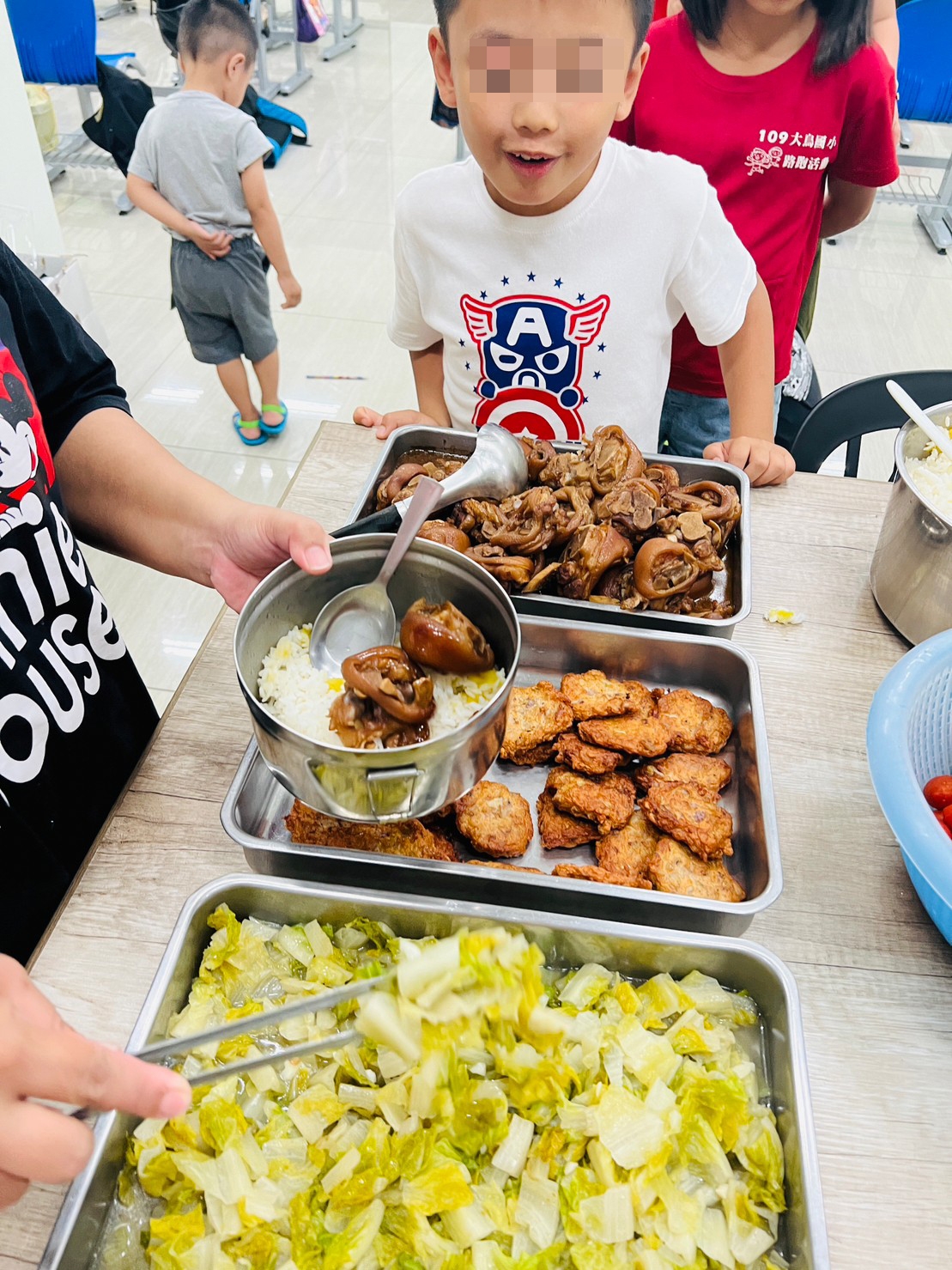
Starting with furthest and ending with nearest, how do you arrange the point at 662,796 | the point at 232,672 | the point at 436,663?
the point at 232,672
the point at 662,796
the point at 436,663

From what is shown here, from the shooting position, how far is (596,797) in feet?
4.22

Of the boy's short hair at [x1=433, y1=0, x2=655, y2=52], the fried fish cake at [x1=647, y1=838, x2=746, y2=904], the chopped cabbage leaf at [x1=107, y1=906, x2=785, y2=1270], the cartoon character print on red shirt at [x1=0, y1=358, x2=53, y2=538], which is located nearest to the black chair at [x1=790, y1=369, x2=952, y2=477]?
the boy's short hair at [x1=433, y1=0, x2=655, y2=52]

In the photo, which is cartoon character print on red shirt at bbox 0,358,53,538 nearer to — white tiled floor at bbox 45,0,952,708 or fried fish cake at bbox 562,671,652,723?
fried fish cake at bbox 562,671,652,723

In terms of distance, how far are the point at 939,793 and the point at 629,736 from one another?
429mm

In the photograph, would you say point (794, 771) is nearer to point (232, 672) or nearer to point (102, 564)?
point (232, 672)

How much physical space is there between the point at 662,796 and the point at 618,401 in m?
1.07

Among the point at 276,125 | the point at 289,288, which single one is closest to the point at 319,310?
the point at 289,288

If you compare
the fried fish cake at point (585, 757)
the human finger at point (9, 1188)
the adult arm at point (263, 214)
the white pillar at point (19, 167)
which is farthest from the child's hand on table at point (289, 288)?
the human finger at point (9, 1188)

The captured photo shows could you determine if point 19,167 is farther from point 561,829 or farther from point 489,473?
point 561,829

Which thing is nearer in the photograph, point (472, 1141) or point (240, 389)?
point (472, 1141)

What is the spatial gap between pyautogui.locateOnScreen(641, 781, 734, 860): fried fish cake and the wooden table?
10 centimetres

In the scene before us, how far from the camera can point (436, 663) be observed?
3.62ft

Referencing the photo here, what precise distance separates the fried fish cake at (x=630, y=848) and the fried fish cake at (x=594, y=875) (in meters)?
0.05

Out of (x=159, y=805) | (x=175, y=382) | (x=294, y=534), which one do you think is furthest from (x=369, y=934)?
(x=175, y=382)
